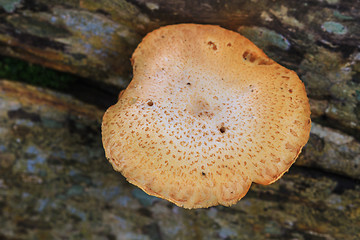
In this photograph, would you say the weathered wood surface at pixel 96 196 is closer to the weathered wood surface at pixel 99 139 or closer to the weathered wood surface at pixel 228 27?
the weathered wood surface at pixel 99 139

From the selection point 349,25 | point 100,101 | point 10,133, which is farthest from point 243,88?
point 10,133

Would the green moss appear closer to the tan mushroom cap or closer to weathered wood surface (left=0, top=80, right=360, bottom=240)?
weathered wood surface (left=0, top=80, right=360, bottom=240)

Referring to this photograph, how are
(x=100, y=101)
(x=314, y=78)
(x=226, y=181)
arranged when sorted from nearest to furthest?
(x=226, y=181) → (x=314, y=78) → (x=100, y=101)

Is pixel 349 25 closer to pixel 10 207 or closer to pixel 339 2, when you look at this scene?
pixel 339 2

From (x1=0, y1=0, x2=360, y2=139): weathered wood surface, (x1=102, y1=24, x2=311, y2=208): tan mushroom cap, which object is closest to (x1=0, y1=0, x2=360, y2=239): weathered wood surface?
(x1=0, y1=0, x2=360, y2=139): weathered wood surface

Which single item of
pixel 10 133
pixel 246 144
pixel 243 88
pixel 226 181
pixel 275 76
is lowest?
pixel 10 133

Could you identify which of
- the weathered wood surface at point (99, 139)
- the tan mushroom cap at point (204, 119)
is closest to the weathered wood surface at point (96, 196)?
the weathered wood surface at point (99, 139)

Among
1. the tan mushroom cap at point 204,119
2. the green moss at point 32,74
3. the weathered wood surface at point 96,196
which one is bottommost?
the weathered wood surface at point 96,196
